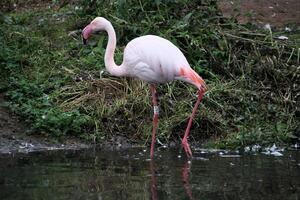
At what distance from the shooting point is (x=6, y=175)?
7.85 meters

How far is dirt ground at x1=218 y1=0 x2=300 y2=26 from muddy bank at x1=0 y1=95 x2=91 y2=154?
4541 mm

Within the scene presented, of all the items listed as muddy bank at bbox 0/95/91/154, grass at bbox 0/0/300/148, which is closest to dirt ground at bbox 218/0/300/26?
grass at bbox 0/0/300/148

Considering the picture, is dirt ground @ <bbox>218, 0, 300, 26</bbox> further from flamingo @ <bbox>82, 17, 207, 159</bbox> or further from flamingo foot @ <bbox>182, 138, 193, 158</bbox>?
flamingo foot @ <bbox>182, 138, 193, 158</bbox>

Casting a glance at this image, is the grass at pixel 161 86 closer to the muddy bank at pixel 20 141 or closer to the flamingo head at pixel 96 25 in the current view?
the muddy bank at pixel 20 141

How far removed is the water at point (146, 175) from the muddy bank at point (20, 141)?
38 centimetres

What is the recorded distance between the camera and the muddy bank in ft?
31.4

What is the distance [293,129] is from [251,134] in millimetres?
705

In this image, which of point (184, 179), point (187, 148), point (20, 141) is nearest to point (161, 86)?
point (187, 148)

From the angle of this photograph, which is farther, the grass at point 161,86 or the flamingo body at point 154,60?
the grass at point 161,86

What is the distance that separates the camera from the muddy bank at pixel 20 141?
Result: 957cm

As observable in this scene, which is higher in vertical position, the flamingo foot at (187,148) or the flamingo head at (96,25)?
the flamingo head at (96,25)

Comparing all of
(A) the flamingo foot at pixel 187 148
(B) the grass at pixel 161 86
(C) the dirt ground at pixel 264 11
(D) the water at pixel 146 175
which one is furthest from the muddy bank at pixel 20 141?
(C) the dirt ground at pixel 264 11

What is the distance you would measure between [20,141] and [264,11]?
20.9 feet

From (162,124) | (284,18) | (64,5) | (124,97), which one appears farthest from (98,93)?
(284,18)
